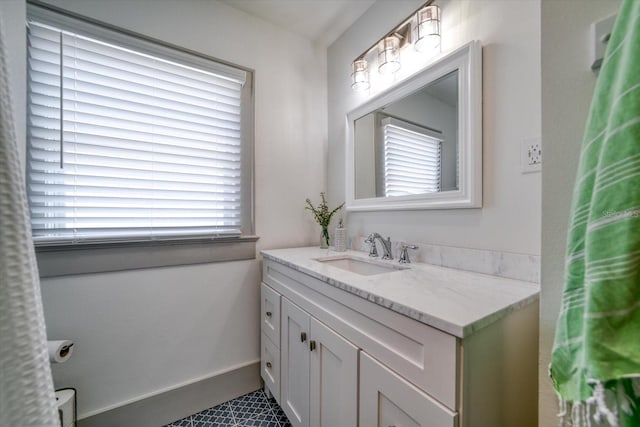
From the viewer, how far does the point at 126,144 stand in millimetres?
1296

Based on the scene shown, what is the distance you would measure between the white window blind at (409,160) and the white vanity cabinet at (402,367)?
0.62 meters

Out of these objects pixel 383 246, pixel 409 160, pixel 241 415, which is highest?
pixel 409 160

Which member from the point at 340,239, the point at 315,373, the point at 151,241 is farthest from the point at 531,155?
the point at 151,241

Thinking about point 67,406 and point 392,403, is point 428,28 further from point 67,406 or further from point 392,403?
point 67,406

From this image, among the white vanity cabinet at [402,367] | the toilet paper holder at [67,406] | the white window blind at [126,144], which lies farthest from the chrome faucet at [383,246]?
the toilet paper holder at [67,406]

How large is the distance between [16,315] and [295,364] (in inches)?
45.6

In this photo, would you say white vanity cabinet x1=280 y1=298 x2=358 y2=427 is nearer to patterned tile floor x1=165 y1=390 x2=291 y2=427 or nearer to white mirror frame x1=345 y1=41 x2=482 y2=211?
patterned tile floor x1=165 y1=390 x2=291 y2=427

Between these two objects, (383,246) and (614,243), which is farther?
(383,246)

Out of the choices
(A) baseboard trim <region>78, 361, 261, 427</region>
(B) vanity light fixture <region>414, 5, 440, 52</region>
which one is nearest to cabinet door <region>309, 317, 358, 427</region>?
(A) baseboard trim <region>78, 361, 261, 427</region>

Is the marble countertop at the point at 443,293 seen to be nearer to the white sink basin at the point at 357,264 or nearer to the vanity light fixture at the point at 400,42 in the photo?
the white sink basin at the point at 357,264

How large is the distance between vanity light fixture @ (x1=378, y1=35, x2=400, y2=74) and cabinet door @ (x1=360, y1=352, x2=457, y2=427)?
4.41 feet

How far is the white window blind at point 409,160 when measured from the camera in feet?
4.00

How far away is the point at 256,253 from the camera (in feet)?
5.37

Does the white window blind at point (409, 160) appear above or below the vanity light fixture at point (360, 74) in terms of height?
below
